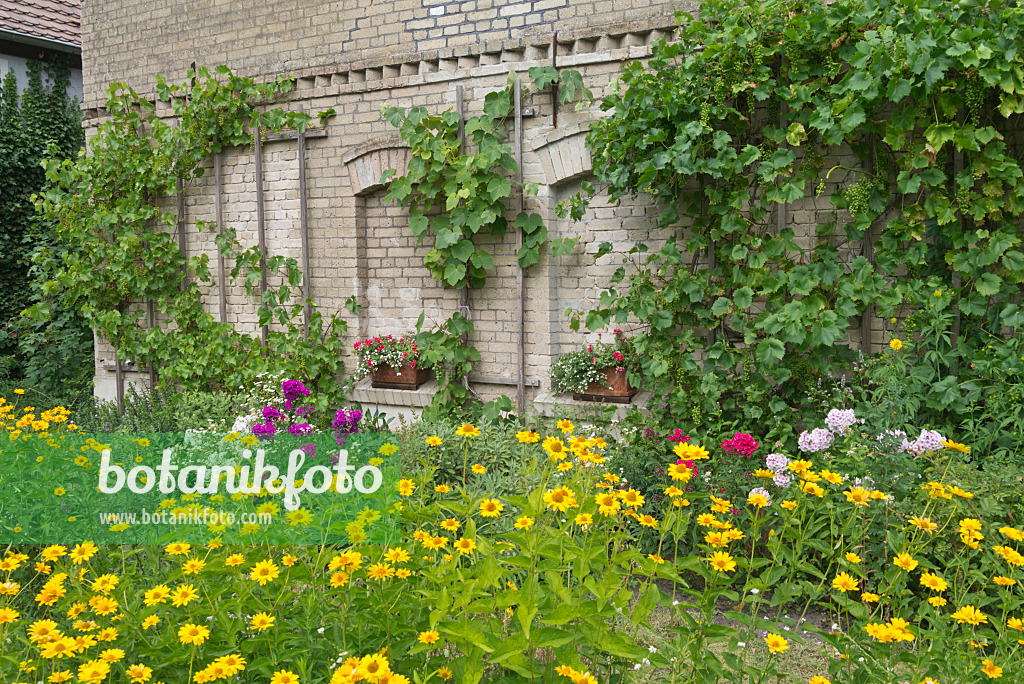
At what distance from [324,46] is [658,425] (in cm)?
425

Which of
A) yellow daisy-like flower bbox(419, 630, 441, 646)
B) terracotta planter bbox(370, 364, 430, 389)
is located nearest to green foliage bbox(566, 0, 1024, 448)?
terracotta planter bbox(370, 364, 430, 389)

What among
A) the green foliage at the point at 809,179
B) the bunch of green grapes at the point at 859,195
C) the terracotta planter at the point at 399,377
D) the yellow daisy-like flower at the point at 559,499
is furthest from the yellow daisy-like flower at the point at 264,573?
the terracotta planter at the point at 399,377

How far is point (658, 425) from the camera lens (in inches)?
186

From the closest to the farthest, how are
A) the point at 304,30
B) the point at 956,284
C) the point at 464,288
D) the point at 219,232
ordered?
the point at 956,284 → the point at 464,288 → the point at 304,30 → the point at 219,232

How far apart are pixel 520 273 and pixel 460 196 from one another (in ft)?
2.33

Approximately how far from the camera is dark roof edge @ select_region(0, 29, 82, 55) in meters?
8.71

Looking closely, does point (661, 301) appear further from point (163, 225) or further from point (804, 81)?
point (163, 225)

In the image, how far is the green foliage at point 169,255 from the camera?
6.39 m

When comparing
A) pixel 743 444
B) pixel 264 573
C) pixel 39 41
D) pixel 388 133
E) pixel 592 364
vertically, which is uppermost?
pixel 39 41

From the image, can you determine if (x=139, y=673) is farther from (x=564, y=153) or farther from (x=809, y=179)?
(x=564, y=153)

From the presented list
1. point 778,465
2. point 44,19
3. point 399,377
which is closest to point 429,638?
point 778,465

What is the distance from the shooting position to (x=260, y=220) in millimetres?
6562

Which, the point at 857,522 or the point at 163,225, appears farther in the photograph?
the point at 163,225

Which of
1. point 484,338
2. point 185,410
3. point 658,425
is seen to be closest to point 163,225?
point 185,410
